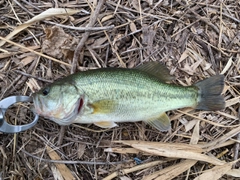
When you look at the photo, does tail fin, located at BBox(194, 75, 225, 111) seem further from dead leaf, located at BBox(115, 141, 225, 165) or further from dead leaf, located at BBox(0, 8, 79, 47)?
dead leaf, located at BBox(0, 8, 79, 47)

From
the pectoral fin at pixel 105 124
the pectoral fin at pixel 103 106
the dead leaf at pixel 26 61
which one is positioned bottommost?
the pectoral fin at pixel 105 124

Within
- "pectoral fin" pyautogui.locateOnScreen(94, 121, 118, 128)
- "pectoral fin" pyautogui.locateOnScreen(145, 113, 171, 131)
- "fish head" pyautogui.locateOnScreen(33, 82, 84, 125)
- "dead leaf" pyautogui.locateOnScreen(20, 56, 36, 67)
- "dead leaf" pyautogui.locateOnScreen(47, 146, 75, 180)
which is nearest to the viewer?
"fish head" pyautogui.locateOnScreen(33, 82, 84, 125)

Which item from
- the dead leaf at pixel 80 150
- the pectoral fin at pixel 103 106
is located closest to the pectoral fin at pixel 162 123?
the pectoral fin at pixel 103 106

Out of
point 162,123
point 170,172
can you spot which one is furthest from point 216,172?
point 162,123

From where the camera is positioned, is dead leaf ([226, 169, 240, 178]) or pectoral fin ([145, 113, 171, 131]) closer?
pectoral fin ([145, 113, 171, 131])

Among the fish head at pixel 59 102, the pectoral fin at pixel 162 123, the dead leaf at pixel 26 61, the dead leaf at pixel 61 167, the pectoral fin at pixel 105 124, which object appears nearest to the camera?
the fish head at pixel 59 102

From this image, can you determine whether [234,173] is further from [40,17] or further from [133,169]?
[40,17]

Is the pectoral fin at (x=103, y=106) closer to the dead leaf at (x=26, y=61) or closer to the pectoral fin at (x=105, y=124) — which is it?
the pectoral fin at (x=105, y=124)

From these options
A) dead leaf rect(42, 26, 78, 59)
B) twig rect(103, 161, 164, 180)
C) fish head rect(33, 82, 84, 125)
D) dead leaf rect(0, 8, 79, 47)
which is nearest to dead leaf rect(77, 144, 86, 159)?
twig rect(103, 161, 164, 180)
